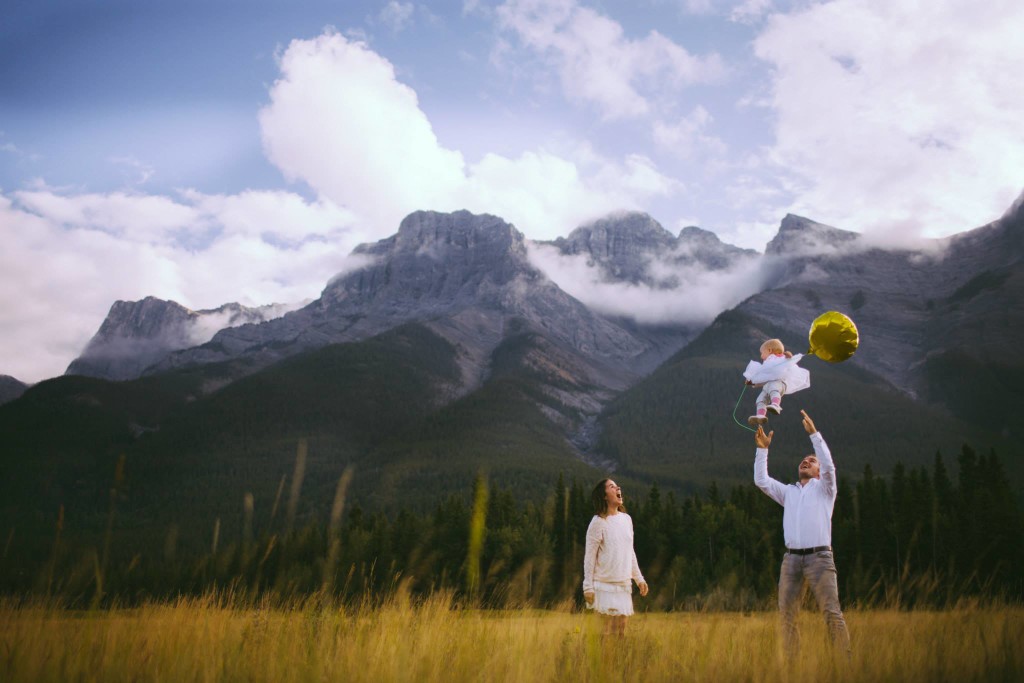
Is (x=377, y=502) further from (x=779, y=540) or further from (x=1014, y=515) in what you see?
(x=1014, y=515)

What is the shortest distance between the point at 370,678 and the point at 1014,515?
5425 cm

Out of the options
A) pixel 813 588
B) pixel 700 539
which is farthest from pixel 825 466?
pixel 700 539

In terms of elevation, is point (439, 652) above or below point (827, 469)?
below

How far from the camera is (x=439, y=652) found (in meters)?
5.47

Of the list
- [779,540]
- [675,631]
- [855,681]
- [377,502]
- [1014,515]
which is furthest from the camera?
[377,502]

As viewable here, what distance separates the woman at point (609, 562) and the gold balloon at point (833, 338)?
3.12m

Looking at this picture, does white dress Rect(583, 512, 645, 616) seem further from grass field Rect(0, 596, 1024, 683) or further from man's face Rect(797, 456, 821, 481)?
man's face Rect(797, 456, 821, 481)

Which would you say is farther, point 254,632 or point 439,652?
point 254,632

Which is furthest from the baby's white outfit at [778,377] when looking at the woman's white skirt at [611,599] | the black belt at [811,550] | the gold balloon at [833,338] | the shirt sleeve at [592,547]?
the woman's white skirt at [611,599]

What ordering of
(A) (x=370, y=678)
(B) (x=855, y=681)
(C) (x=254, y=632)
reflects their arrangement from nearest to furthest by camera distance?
(A) (x=370, y=678) → (B) (x=855, y=681) → (C) (x=254, y=632)

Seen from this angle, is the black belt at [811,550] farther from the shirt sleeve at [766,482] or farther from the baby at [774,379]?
the baby at [774,379]

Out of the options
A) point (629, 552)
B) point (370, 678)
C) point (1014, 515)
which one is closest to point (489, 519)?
point (1014, 515)

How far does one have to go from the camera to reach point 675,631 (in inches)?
330

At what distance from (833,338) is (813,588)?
3133 millimetres
